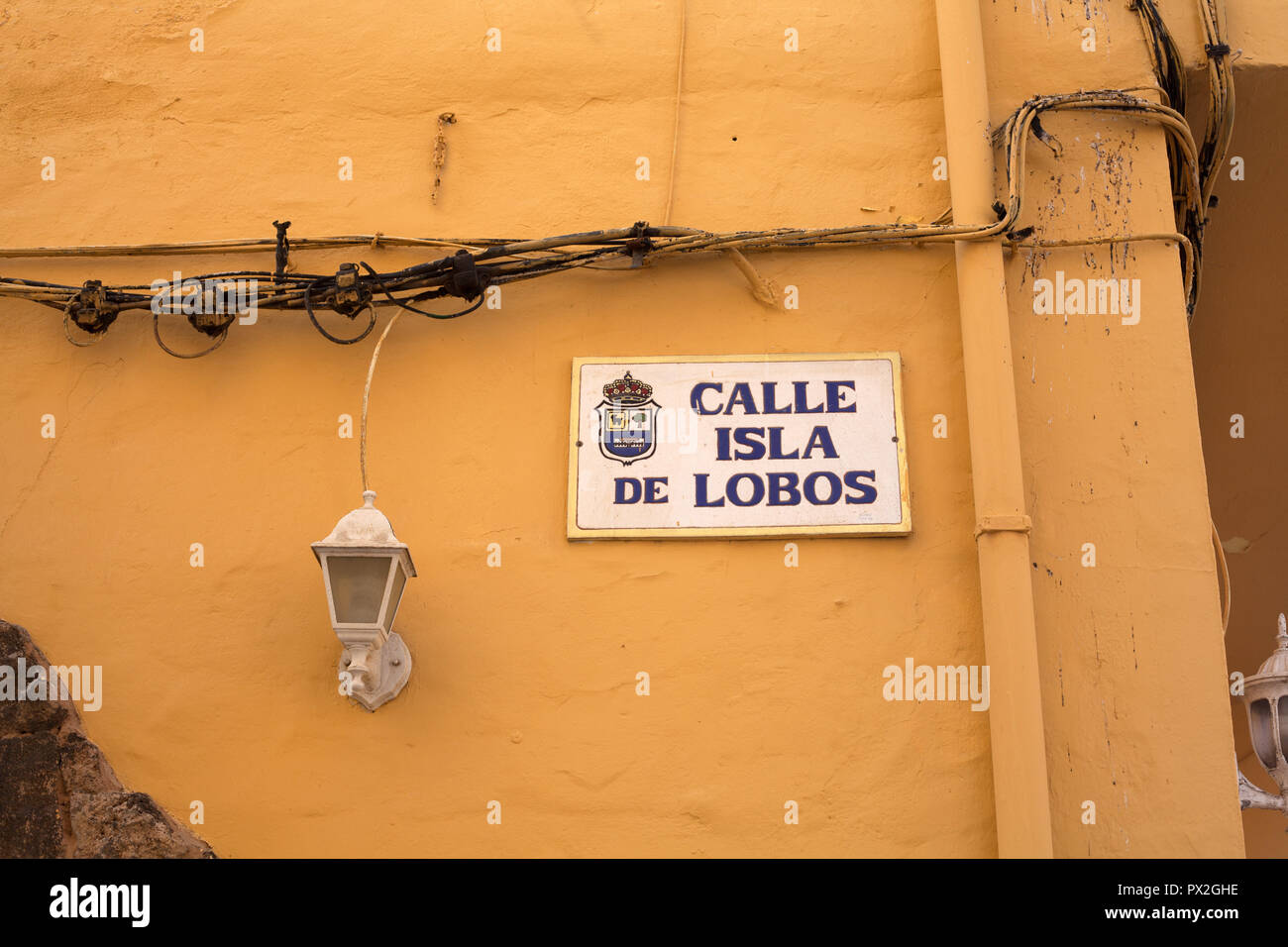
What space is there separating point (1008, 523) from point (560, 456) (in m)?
1.52

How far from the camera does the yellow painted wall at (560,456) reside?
417 cm

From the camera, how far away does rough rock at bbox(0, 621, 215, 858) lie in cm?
405

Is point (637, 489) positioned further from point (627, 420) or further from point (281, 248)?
point (281, 248)

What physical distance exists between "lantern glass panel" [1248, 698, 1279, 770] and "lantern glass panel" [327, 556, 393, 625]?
327 centimetres

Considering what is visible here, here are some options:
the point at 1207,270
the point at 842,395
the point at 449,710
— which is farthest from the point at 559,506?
the point at 1207,270

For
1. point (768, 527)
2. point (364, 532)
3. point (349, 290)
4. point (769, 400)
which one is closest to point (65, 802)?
point (364, 532)

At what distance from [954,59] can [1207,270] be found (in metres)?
2.04

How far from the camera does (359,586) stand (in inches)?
156

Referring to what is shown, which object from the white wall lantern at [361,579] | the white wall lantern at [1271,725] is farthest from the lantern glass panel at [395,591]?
the white wall lantern at [1271,725]

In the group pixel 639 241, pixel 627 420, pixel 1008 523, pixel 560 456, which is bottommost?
pixel 1008 523

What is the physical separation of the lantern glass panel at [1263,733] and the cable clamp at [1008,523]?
55.8 inches

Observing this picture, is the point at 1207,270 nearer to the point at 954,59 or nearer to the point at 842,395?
the point at 954,59

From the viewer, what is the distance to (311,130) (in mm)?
5078

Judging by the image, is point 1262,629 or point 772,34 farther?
point 1262,629
